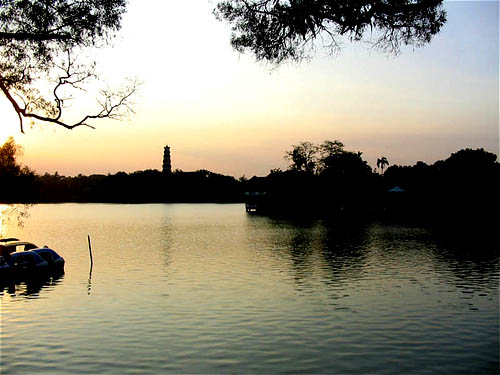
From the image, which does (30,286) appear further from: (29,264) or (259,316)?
(259,316)

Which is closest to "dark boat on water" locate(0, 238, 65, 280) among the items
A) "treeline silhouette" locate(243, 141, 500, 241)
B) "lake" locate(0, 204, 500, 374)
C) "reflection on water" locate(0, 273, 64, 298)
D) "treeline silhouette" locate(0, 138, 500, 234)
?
"reflection on water" locate(0, 273, 64, 298)

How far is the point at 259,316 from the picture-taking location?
25.5 m

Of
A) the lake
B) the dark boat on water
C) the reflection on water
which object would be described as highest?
the dark boat on water

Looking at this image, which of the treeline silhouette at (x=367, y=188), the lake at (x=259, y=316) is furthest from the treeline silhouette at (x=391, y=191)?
the lake at (x=259, y=316)

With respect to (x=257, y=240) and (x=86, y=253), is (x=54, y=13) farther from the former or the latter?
(x=257, y=240)

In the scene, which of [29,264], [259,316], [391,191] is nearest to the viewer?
[259,316]

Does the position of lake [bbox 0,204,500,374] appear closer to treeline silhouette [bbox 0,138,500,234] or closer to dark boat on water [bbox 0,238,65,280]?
dark boat on water [bbox 0,238,65,280]

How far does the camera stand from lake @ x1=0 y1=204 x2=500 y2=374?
60.1 feet

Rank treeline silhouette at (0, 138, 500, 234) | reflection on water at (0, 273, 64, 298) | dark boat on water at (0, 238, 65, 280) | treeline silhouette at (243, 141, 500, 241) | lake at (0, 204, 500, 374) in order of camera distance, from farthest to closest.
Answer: treeline silhouette at (243, 141, 500, 241)
treeline silhouette at (0, 138, 500, 234)
dark boat on water at (0, 238, 65, 280)
reflection on water at (0, 273, 64, 298)
lake at (0, 204, 500, 374)

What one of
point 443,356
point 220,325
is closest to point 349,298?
point 220,325

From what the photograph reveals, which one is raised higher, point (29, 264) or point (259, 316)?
point (29, 264)

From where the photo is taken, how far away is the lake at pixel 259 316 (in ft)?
60.1

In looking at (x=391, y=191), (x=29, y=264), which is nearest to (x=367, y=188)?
(x=391, y=191)

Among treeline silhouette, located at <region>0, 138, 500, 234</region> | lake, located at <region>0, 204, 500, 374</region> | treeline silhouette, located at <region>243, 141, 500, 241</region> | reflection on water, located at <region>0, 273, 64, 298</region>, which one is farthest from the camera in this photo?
treeline silhouette, located at <region>243, 141, 500, 241</region>
